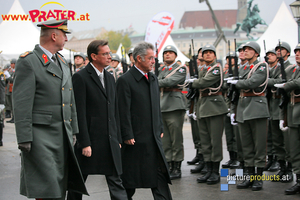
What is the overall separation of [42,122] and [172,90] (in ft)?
12.5

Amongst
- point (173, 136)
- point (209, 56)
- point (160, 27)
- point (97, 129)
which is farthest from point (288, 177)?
point (160, 27)

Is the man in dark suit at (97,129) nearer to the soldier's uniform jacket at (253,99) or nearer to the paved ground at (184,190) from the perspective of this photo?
the paved ground at (184,190)

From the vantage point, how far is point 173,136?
259 inches

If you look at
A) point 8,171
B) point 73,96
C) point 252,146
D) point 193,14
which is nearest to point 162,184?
point 73,96

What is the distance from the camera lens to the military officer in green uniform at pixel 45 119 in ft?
10.4

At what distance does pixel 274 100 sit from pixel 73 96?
4960mm

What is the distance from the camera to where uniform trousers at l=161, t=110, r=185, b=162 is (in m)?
6.56

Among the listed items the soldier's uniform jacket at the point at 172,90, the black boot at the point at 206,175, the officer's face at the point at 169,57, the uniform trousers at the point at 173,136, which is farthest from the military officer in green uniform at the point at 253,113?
the officer's face at the point at 169,57

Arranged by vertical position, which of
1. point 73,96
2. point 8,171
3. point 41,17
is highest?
point 41,17

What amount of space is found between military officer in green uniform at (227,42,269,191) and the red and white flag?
12070 millimetres

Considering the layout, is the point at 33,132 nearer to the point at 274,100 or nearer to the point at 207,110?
the point at 207,110

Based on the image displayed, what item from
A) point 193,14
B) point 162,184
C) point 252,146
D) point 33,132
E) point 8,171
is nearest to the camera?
point 33,132

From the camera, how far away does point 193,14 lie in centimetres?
11500

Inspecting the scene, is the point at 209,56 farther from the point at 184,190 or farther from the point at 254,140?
the point at 184,190
